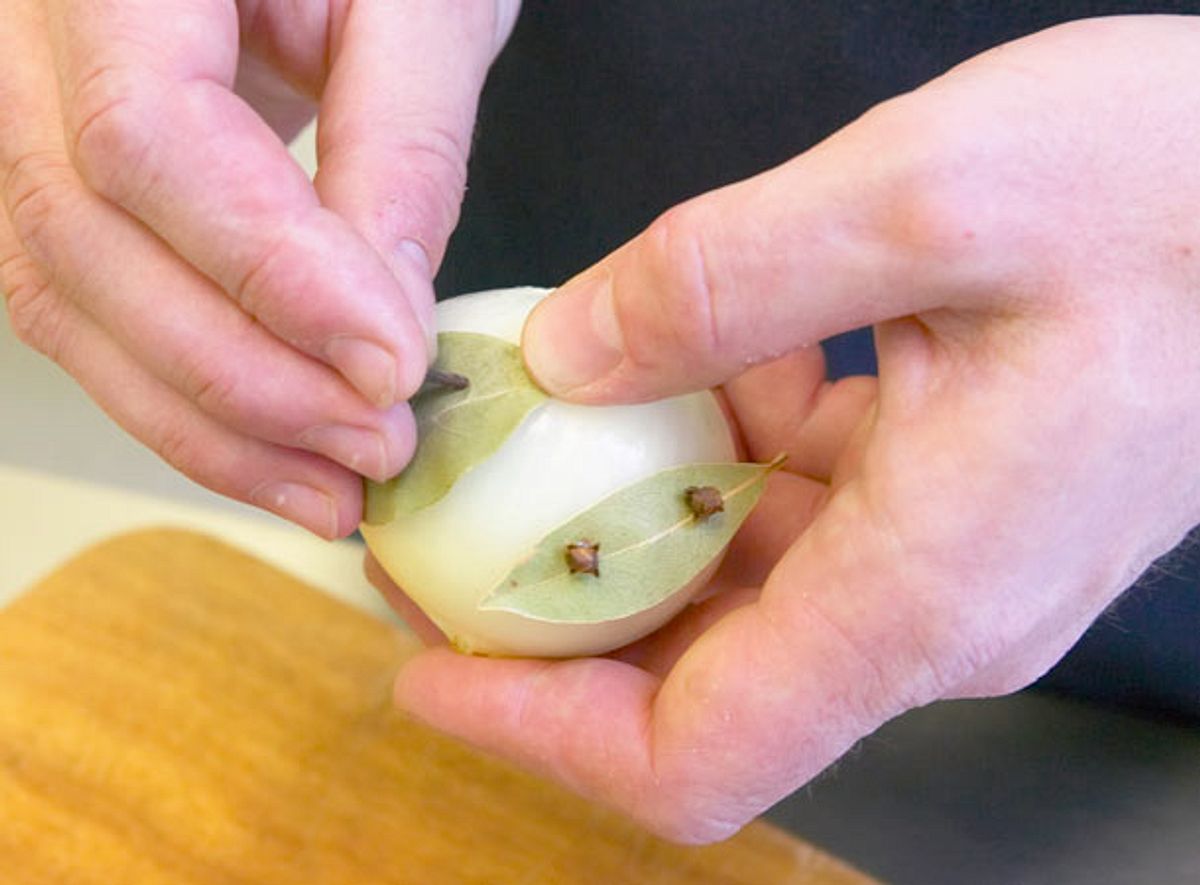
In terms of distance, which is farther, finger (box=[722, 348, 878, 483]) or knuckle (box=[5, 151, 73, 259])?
finger (box=[722, 348, 878, 483])

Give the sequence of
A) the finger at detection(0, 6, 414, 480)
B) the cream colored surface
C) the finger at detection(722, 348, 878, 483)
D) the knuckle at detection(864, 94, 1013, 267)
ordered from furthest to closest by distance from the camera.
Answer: the cream colored surface, the finger at detection(722, 348, 878, 483), the finger at detection(0, 6, 414, 480), the knuckle at detection(864, 94, 1013, 267)

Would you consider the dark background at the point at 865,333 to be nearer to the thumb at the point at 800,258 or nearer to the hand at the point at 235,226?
the hand at the point at 235,226

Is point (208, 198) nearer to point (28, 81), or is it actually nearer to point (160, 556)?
point (28, 81)

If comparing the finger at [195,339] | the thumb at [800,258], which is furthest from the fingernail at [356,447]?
the thumb at [800,258]

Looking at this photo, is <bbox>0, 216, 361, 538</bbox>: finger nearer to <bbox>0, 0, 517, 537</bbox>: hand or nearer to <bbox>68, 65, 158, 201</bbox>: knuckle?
<bbox>0, 0, 517, 537</bbox>: hand

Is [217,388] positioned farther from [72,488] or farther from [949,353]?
[72,488]

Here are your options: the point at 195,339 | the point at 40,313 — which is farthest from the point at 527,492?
the point at 40,313

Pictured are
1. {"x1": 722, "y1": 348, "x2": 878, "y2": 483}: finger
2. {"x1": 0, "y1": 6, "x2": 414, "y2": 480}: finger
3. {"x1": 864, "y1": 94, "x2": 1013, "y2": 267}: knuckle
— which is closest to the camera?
Result: {"x1": 864, "y1": 94, "x2": 1013, "y2": 267}: knuckle

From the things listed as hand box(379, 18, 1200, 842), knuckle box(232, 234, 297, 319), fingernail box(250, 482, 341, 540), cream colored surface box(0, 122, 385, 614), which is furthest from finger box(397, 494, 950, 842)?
cream colored surface box(0, 122, 385, 614)
